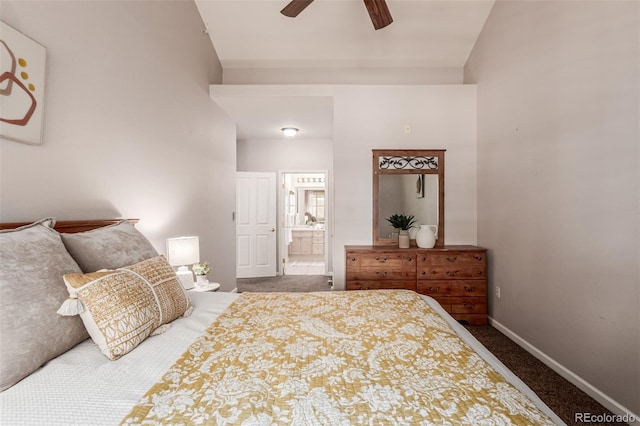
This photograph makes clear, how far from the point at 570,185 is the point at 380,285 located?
181cm

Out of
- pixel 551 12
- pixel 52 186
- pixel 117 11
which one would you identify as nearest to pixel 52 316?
pixel 52 186

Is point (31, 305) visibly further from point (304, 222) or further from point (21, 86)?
point (304, 222)

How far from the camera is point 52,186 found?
1.50m

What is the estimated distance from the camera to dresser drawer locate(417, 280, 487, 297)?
316 cm

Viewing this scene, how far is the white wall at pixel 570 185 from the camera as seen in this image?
1.71 m

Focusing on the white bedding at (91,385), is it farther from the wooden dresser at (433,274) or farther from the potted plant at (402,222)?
the potted plant at (402,222)

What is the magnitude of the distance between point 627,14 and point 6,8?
3120 mm

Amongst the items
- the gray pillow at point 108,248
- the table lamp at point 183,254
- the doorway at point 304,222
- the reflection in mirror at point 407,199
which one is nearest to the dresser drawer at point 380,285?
the reflection in mirror at point 407,199

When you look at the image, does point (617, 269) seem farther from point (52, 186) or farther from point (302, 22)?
point (302, 22)

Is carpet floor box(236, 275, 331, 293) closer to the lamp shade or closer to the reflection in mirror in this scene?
the reflection in mirror

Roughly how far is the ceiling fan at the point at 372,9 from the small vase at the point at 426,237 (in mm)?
2095

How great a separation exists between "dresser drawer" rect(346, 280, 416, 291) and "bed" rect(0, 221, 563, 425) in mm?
1699

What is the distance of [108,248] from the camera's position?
1.41 metres

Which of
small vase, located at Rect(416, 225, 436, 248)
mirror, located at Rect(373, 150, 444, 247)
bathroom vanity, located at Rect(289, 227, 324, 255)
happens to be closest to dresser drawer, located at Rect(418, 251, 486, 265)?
small vase, located at Rect(416, 225, 436, 248)
